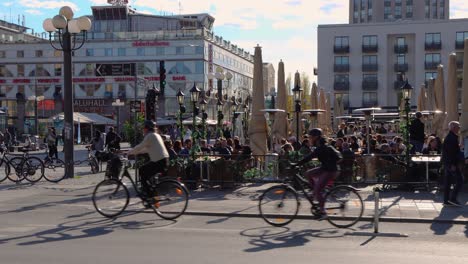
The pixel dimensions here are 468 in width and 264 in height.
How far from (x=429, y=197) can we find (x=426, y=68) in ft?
205

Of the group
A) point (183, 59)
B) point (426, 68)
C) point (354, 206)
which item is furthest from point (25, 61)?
point (354, 206)

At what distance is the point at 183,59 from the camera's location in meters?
79.9

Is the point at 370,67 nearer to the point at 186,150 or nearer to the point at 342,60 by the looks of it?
the point at 342,60

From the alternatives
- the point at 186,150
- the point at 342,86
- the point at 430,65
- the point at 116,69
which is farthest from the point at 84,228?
the point at 116,69

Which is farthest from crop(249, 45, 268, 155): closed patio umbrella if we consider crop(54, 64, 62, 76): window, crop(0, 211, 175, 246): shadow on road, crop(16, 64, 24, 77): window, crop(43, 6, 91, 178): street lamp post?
crop(16, 64, 24, 77): window

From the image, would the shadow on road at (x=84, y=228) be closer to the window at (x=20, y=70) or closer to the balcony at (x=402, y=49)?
the balcony at (x=402, y=49)

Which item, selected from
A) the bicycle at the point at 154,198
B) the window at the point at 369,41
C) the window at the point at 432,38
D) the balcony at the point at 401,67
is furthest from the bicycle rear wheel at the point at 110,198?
the window at the point at 432,38

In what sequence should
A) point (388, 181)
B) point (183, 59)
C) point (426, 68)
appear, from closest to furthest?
point (388, 181) < point (426, 68) < point (183, 59)

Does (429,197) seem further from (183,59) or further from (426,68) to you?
(183,59)

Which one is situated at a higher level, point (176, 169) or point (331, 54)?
point (331, 54)

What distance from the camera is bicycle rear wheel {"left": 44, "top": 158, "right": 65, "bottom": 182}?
1738 centimetres

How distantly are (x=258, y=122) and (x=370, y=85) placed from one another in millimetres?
58838

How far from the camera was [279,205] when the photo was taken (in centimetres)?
1027

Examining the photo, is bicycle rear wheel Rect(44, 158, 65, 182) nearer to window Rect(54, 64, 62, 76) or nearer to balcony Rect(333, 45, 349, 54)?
balcony Rect(333, 45, 349, 54)
